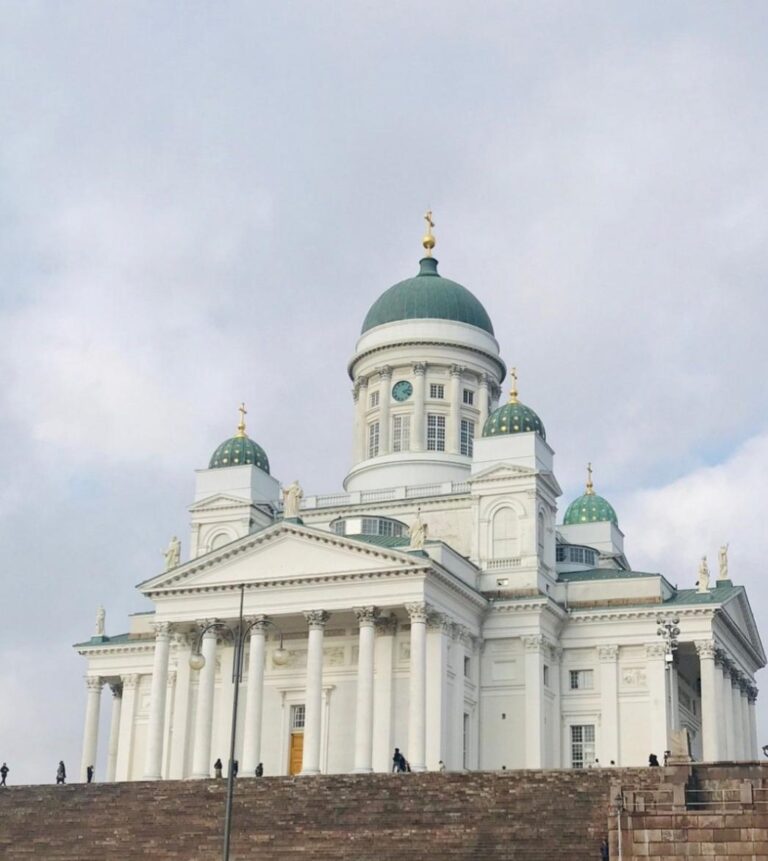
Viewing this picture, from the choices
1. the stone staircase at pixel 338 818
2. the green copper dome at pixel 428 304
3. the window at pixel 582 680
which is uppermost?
the green copper dome at pixel 428 304

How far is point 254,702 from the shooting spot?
5403 centimetres

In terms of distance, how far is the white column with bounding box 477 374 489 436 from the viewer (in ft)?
227

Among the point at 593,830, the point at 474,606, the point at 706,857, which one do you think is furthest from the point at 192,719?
the point at 706,857

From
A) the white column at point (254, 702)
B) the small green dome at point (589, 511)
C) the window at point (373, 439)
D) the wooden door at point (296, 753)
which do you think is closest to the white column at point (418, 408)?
the window at point (373, 439)

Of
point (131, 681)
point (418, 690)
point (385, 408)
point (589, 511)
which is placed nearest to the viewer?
point (418, 690)

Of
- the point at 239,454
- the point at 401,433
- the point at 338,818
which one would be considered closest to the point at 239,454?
the point at 239,454

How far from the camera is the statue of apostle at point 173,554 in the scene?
5912 cm

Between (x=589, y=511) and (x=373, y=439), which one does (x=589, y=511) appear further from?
(x=373, y=439)

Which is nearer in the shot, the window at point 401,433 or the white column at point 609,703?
the white column at point 609,703

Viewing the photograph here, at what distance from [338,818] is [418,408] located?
100 feet

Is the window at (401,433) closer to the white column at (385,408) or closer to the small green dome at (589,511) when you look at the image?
the white column at (385,408)

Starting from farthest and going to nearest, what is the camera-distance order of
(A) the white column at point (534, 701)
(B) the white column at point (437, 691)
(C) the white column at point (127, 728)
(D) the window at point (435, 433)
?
1. (D) the window at point (435, 433)
2. (C) the white column at point (127, 728)
3. (A) the white column at point (534, 701)
4. (B) the white column at point (437, 691)

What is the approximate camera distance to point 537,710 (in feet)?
186

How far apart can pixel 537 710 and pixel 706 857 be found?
2467 cm
